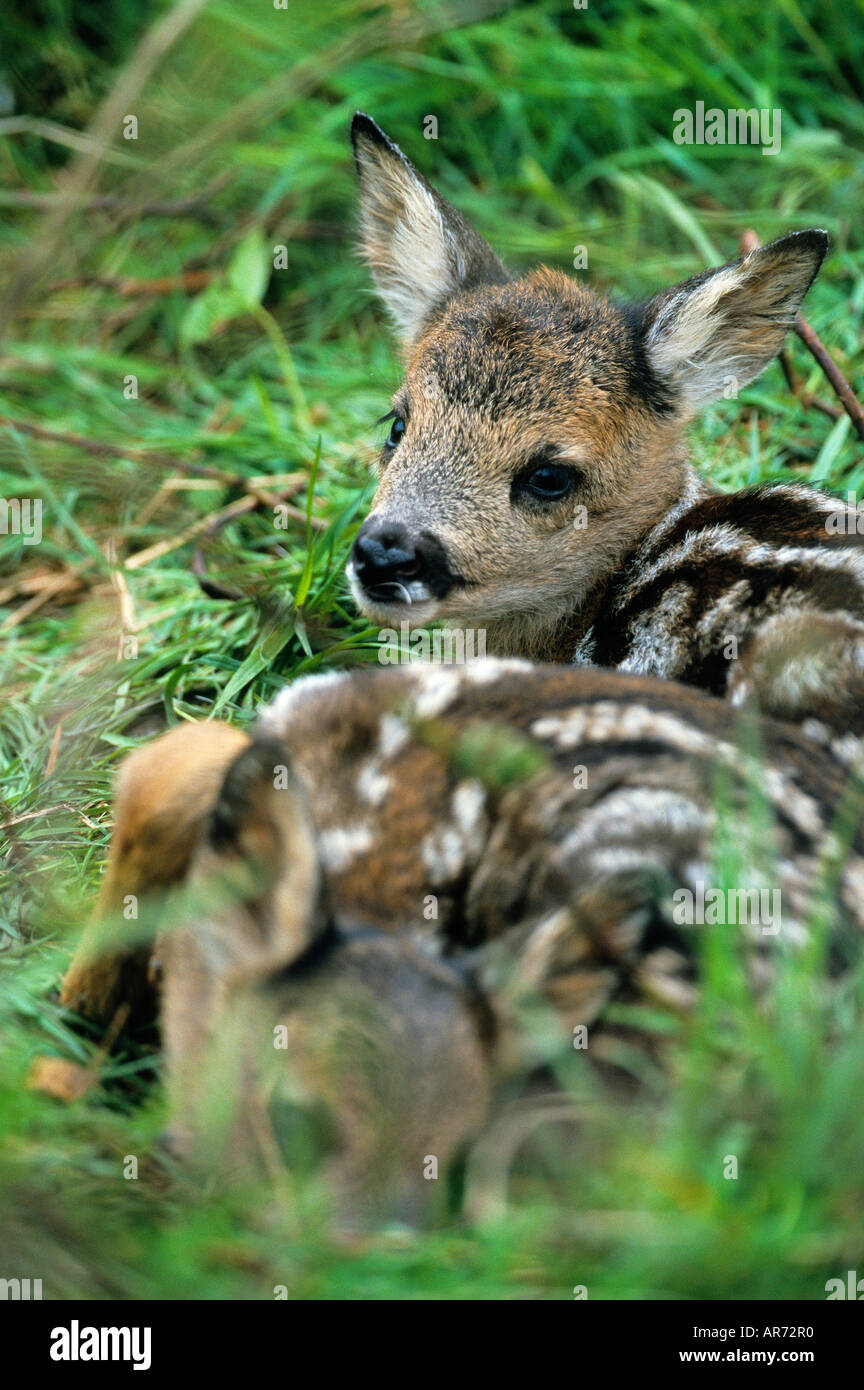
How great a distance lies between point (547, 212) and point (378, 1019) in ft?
18.4

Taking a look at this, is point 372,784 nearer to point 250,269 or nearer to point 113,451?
point 113,451

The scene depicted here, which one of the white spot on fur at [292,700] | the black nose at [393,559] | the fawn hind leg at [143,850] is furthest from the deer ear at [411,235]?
the fawn hind leg at [143,850]

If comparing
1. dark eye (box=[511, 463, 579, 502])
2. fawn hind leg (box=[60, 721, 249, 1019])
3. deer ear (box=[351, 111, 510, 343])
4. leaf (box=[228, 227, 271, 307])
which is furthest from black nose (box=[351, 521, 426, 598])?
leaf (box=[228, 227, 271, 307])

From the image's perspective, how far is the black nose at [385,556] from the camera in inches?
165

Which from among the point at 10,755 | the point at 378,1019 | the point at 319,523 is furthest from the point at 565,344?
the point at 378,1019

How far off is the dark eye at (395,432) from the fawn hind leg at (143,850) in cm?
161

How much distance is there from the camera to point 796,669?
12.0ft

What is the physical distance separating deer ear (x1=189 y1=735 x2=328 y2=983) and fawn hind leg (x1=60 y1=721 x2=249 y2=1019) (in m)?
0.36

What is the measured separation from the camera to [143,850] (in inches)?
130

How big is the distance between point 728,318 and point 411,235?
3.76 feet
